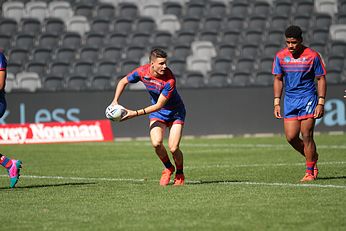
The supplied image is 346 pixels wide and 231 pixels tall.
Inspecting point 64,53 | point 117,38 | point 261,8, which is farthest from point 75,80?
point 261,8

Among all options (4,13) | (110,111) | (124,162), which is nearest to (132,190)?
(110,111)

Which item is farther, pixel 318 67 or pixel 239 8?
pixel 239 8

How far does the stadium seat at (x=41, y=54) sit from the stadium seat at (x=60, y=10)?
2198mm

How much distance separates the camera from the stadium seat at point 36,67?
3153 cm

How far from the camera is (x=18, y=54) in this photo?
32.3 metres

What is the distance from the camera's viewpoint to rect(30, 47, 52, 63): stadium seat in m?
32.3

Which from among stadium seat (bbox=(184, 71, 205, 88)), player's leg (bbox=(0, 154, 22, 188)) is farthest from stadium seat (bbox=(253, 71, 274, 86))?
player's leg (bbox=(0, 154, 22, 188))

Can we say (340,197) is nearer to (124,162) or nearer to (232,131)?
(124,162)

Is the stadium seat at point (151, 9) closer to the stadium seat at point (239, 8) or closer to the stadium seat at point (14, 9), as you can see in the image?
the stadium seat at point (239, 8)

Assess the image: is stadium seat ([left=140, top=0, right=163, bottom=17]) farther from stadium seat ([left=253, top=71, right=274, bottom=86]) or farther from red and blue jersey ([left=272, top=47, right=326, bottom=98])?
red and blue jersey ([left=272, top=47, right=326, bottom=98])

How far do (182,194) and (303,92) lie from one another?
3017 mm

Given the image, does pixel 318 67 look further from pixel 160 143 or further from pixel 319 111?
pixel 160 143

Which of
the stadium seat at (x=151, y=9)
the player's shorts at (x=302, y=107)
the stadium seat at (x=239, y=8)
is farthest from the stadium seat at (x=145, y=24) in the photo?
the player's shorts at (x=302, y=107)

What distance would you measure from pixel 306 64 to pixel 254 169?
124 inches
